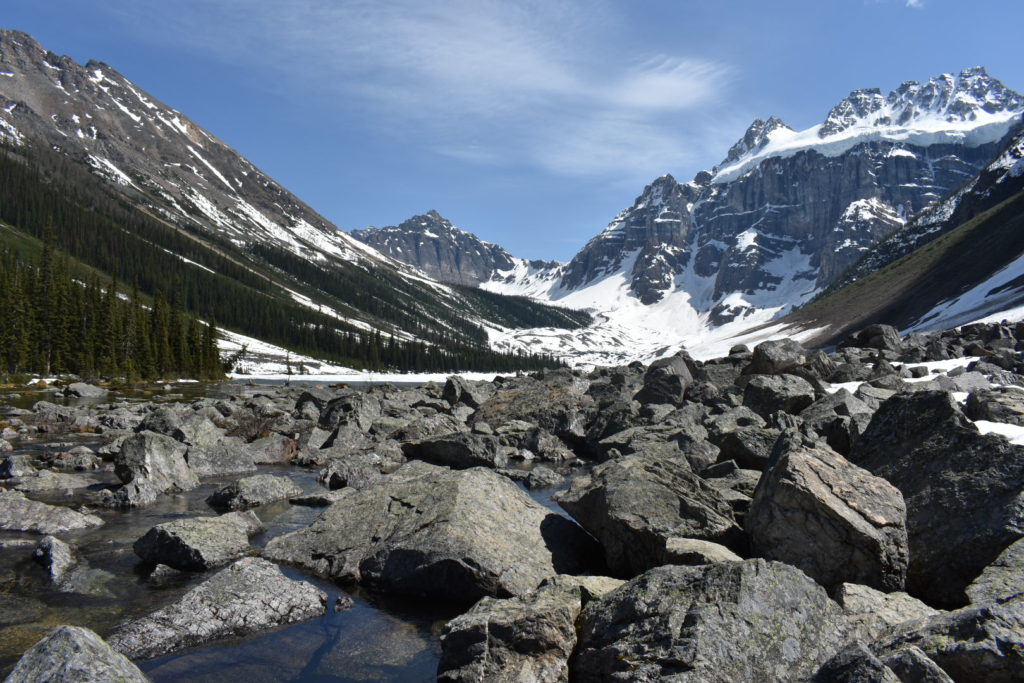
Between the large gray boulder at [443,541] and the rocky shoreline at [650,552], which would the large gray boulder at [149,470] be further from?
the large gray boulder at [443,541]

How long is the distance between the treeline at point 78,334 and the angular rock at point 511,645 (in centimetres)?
9091

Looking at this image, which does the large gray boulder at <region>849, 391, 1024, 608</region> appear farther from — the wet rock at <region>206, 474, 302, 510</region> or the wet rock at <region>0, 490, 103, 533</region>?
the wet rock at <region>0, 490, 103, 533</region>

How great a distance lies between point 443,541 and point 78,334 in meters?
102

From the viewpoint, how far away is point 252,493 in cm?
1784

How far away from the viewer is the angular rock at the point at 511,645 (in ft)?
25.3

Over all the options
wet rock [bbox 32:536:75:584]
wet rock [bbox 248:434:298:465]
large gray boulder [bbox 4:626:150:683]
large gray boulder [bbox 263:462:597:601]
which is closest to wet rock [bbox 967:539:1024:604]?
large gray boulder [bbox 263:462:597:601]

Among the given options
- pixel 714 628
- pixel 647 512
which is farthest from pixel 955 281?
pixel 714 628

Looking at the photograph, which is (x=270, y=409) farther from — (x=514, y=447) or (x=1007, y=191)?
(x=1007, y=191)

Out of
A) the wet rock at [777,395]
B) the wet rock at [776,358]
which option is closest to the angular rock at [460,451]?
the wet rock at [777,395]

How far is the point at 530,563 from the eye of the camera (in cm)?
1144

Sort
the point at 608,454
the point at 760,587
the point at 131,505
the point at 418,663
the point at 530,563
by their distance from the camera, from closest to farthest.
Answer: the point at 760,587
the point at 418,663
the point at 530,563
the point at 131,505
the point at 608,454

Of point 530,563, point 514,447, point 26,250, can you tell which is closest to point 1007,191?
point 514,447

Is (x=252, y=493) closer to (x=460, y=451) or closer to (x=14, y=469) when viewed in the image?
(x=460, y=451)

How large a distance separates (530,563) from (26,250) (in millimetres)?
196446
